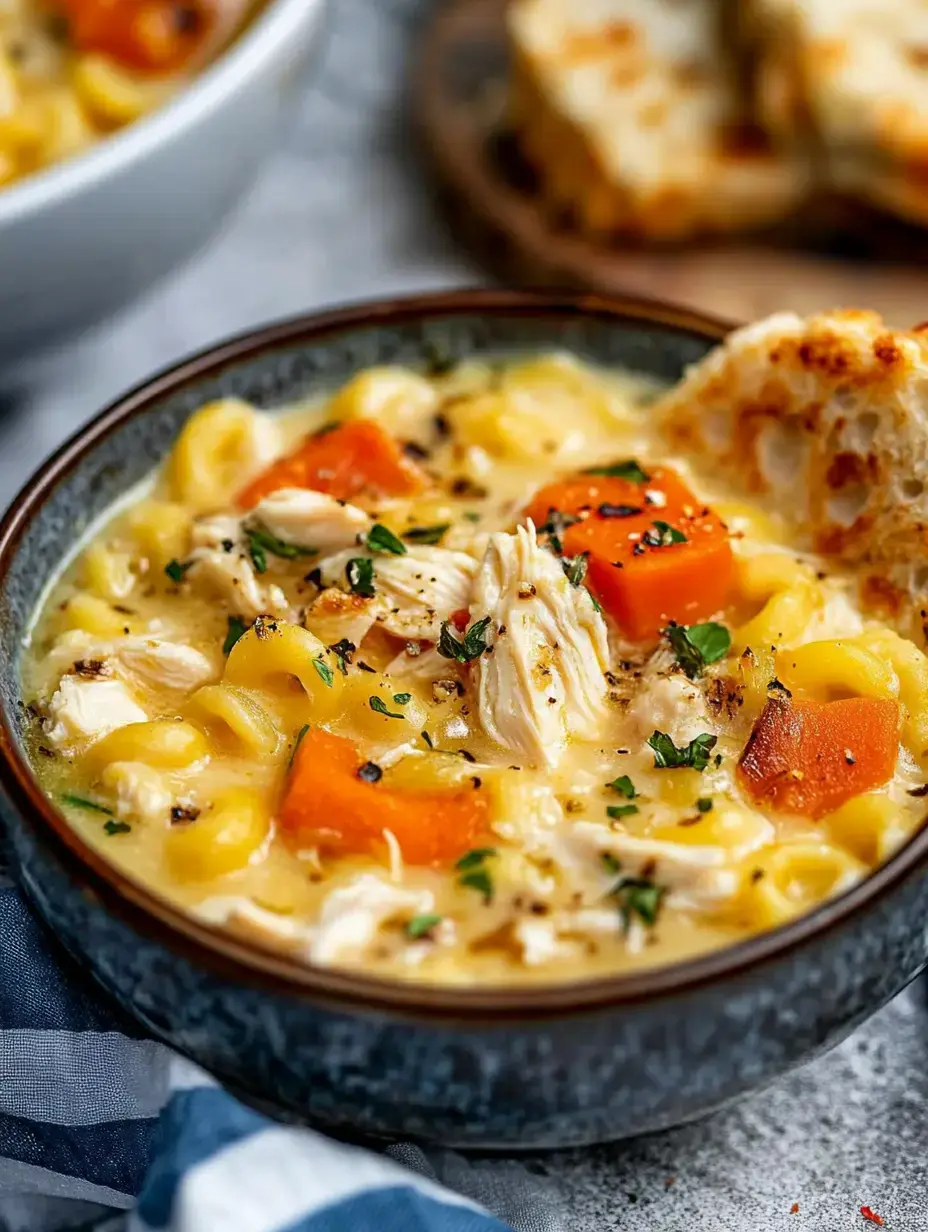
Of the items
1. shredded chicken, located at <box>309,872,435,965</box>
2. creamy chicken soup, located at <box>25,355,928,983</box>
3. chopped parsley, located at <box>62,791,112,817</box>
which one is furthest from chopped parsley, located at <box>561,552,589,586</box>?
chopped parsley, located at <box>62,791,112,817</box>

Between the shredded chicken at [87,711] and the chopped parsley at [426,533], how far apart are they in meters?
0.67

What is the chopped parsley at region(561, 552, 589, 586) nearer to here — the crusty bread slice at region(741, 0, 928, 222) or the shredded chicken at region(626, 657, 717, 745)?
the shredded chicken at region(626, 657, 717, 745)

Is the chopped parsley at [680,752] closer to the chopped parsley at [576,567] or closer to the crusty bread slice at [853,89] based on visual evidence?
the chopped parsley at [576,567]

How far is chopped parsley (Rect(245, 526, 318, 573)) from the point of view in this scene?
130 inches

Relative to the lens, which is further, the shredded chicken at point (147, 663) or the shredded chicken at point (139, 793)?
the shredded chicken at point (147, 663)

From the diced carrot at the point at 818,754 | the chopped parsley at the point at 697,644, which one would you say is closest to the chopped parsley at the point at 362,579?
the chopped parsley at the point at 697,644

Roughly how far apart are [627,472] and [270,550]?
2.48 ft

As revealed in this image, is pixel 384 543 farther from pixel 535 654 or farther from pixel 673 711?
pixel 673 711

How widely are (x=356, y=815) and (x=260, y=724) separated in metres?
0.32

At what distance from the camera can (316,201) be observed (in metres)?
5.86

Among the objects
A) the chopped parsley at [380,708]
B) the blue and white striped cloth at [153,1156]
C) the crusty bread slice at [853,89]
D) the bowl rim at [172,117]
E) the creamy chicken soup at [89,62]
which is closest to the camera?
the blue and white striped cloth at [153,1156]

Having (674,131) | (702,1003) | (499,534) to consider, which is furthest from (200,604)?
(674,131)

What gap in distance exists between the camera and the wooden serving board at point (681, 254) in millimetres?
5098

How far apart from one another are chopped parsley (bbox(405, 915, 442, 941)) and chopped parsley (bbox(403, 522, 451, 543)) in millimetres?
973
